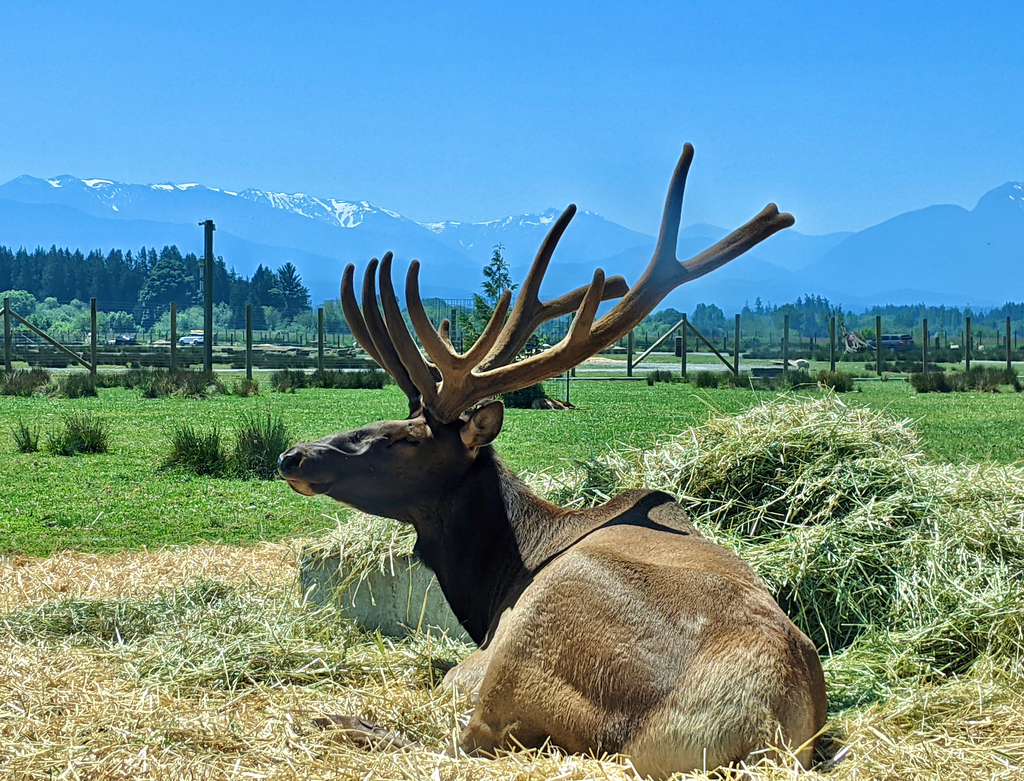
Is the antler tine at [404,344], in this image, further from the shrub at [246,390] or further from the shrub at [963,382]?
the shrub at [963,382]

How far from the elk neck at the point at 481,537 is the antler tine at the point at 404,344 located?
1.56ft

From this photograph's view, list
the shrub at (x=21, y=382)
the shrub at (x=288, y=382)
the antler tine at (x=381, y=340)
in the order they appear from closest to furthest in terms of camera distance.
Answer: the antler tine at (x=381, y=340)
the shrub at (x=21, y=382)
the shrub at (x=288, y=382)

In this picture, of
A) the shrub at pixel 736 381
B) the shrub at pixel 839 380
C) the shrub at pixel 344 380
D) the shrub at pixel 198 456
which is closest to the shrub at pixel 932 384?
the shrub at pixel 839 380

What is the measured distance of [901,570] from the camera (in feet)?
19.3

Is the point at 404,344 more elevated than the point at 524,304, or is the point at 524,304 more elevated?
the point at 524,304

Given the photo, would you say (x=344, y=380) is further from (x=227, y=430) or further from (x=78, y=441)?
(x=78, y=441)

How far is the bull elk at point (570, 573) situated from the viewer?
13.0 ft

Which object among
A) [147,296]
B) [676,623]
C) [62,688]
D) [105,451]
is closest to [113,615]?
[62,688]

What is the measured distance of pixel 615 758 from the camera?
13.4 ft

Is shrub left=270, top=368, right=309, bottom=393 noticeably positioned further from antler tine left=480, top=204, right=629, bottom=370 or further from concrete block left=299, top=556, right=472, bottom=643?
antler tine left=480, top=204, right=629, bottom=370

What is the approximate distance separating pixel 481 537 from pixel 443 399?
787mm

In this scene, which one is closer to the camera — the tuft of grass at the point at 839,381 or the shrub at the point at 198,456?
the shrub at the point at 198,456

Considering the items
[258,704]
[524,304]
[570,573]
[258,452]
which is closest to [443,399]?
[524,304]

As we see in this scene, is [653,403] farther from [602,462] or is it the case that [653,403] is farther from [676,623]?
[676,623]
